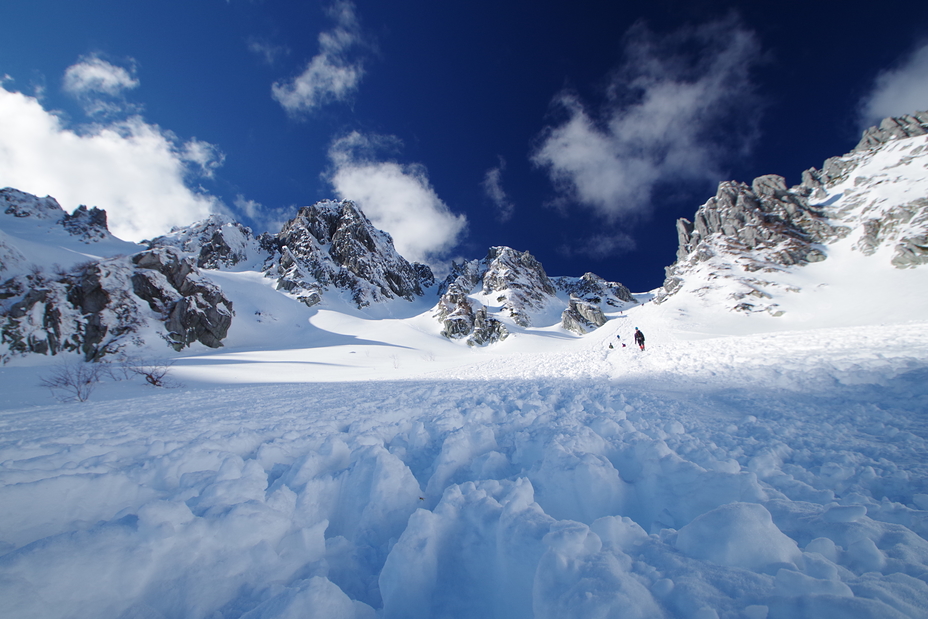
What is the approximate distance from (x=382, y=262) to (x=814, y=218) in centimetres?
9159

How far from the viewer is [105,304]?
1175 inches

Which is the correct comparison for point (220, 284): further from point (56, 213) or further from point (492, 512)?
point (492, 512)

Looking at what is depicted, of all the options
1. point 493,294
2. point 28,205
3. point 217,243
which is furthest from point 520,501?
point 28,205

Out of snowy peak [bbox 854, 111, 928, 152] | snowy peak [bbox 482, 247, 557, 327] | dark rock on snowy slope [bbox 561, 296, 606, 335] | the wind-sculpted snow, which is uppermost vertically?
snowy peak [bbox 854, 111, 928, 152]

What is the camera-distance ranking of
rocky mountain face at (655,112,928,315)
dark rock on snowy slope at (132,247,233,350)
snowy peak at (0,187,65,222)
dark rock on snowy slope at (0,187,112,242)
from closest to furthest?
dark rock on snowy slope at (132,247,233,350)
rocky mountain face at (655,112,928,315)
dark rock on snowy slope at (0,187,112,242)
snowy peak at (0,187,65,222)

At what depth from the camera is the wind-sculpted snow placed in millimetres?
1531

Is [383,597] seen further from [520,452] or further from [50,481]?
[50,481]

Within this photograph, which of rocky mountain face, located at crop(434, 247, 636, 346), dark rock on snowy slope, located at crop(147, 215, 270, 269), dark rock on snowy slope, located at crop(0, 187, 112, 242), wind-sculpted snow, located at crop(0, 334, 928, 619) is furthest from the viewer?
dark rock on snowy slope, located at crop(147, 215, 270, 269)

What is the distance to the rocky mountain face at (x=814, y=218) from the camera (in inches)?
1661

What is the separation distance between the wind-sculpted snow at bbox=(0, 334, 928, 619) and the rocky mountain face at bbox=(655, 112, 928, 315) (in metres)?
44.4

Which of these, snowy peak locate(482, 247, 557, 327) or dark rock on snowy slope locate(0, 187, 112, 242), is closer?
dark rock on snowy slope locate(0, 187, 112, 242)

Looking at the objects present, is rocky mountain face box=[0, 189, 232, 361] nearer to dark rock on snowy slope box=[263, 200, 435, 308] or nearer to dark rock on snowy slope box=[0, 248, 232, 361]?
dark rock on snowy slope box=[0, 248, 232, 361]

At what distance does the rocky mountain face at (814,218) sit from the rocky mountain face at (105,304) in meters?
63.8

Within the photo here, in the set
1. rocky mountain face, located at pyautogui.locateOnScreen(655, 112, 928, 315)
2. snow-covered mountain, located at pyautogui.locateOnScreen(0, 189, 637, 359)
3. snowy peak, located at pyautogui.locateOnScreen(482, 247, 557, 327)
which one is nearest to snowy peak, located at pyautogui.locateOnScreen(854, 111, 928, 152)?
rocky mountain face, located at pyautogui.locateOnScreen(655, 112, 928, 315)
